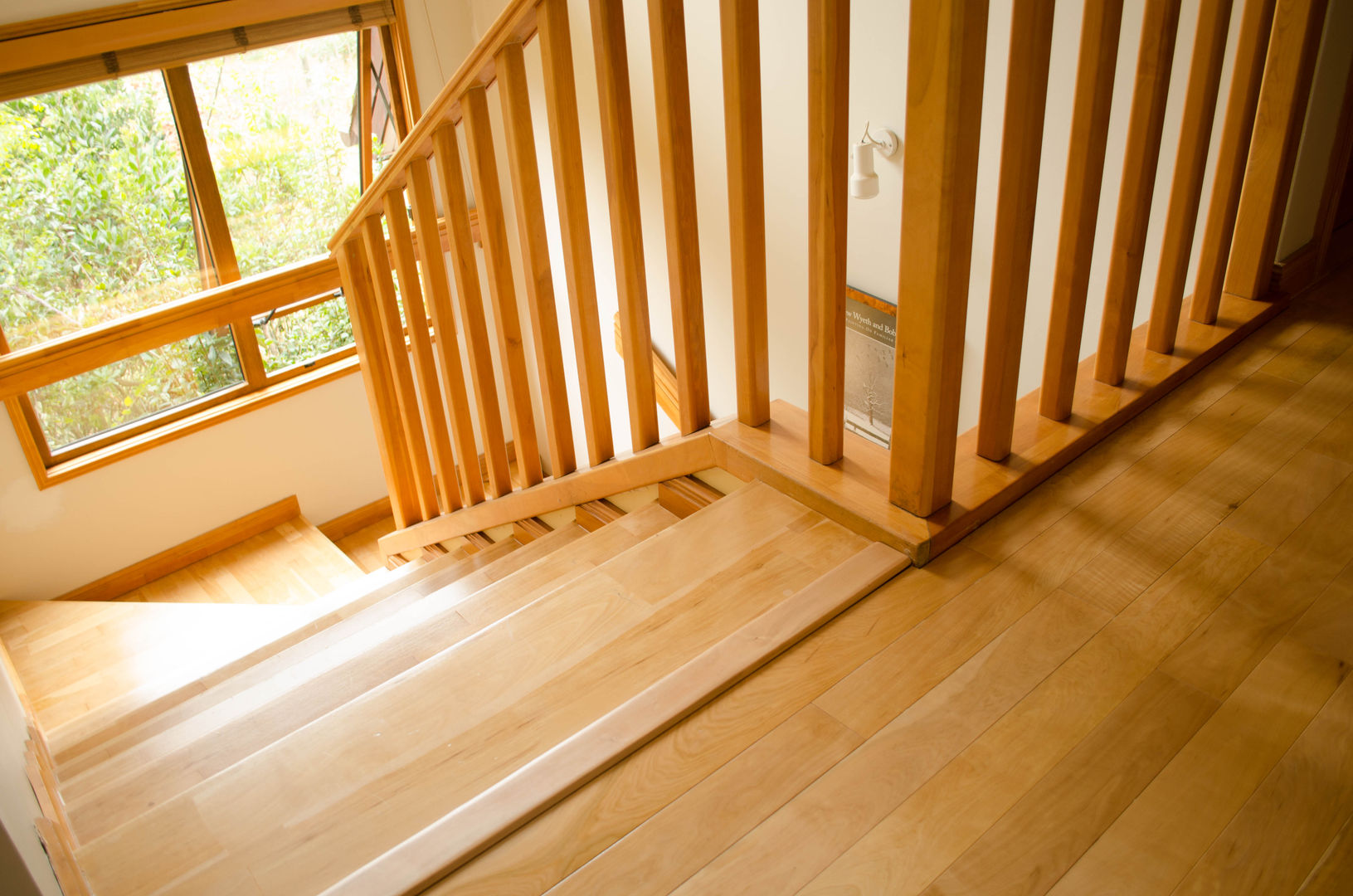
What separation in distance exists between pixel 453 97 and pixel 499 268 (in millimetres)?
394

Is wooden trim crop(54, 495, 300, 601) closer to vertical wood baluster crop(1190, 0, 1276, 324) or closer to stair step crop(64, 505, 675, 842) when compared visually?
stair step crop(64, 505, 675, 842)

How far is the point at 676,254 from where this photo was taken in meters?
1.83

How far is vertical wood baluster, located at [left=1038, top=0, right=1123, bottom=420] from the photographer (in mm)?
1551

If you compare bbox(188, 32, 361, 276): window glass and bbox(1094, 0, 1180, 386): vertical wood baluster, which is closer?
bbox(1094, 0, 1180, 386): vertical wood baluster

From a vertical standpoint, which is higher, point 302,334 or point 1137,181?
point 1137,181

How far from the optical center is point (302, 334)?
Result: 5.15 metres

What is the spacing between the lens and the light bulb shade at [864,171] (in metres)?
3.43

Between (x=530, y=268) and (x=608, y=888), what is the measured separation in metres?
1.40

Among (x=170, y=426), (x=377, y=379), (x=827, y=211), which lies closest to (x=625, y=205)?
(x=827, y=211)

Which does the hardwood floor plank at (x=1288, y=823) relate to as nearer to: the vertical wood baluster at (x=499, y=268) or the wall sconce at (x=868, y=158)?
the vertical wood baluster at (x=499, y=268)

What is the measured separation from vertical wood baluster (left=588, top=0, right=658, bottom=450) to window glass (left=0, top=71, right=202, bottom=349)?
3432 millimetres

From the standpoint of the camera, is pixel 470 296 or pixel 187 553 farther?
pixel 187 553

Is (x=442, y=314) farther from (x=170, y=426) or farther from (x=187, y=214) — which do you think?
(x=170, y=426)

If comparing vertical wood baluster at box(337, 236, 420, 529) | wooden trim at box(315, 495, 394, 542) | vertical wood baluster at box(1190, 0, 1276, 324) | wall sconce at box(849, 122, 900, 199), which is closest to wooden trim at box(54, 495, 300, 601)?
wooden trim at box(315, 495, 394, 542)
